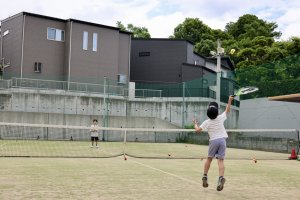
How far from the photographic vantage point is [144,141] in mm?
35375

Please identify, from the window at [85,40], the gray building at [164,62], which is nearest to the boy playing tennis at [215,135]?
the window at [85,40]

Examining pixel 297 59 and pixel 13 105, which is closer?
pixel 297 59

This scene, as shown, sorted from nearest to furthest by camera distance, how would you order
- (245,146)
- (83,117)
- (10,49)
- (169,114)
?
(245,146), (83,117), (169,114), (10,49)

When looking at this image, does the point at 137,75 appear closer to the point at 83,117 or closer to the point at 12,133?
the point at 83,117

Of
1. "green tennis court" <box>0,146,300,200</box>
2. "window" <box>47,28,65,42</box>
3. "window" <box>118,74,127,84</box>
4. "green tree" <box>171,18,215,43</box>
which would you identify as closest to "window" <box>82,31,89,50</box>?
"window" <box>47,28,65,42</box>

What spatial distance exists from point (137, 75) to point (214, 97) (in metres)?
18.1

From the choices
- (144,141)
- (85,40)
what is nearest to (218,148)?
(144,141)

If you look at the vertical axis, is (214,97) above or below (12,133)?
above

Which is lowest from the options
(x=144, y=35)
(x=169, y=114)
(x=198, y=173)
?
(x=198, y=173)

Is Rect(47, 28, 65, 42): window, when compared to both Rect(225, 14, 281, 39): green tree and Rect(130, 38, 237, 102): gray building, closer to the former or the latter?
Rect(130, 38, 237, 102): gray building

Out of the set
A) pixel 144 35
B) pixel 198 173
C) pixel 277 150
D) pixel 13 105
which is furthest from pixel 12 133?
pixel 144 35

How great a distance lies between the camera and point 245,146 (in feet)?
91.0

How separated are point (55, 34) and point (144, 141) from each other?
603 inches

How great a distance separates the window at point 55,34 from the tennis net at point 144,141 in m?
12.8
